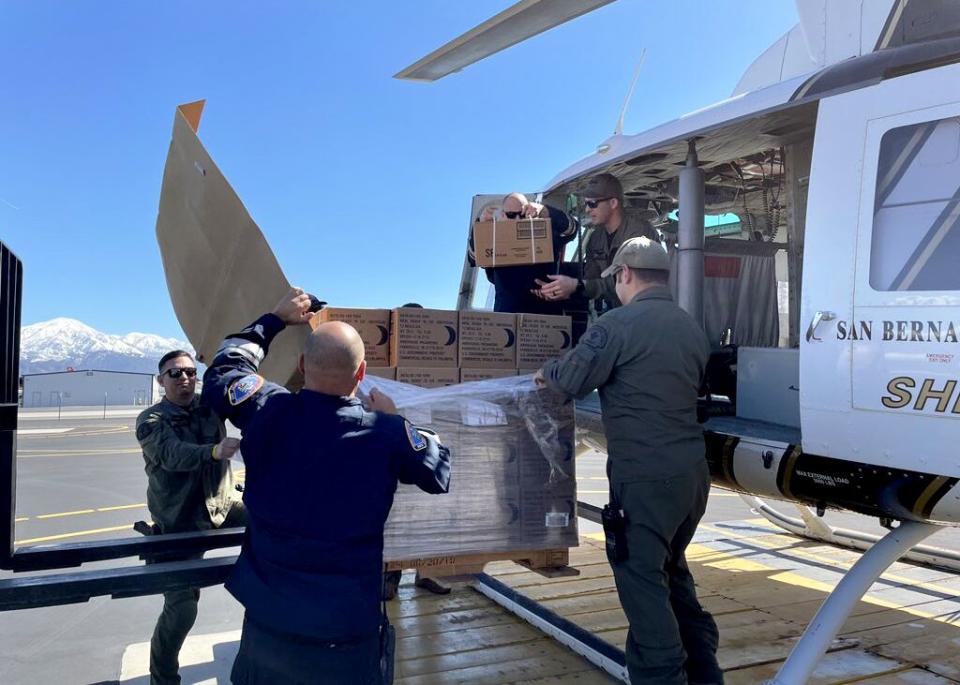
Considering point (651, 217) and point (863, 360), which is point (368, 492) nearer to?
point (863, 360)

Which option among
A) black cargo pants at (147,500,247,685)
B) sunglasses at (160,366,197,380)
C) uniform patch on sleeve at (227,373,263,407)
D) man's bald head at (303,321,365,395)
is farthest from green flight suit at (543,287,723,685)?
black cargo pants at (147,500,247,685)

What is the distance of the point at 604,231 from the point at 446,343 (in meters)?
1.76

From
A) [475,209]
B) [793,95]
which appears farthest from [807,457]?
[475,209]

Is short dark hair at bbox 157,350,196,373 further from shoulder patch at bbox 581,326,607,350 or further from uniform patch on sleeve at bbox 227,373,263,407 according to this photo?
shoulder patch at bbox 581,326,607,350

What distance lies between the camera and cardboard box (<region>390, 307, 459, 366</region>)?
292cm

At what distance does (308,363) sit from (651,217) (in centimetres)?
446

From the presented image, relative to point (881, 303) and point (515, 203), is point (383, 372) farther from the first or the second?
point (881, 303)

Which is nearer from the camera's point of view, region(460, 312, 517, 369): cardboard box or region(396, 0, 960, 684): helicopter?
region(396, 0, 960, 684): helicopter

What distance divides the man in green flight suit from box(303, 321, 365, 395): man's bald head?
145 centimetres

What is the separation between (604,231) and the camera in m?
4.34

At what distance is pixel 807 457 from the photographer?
122 inches

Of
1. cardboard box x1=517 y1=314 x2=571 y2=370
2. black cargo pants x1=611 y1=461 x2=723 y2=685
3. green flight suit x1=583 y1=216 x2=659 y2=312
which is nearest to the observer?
black cargo pants x1=611 y1=461 x2=723 y2=685

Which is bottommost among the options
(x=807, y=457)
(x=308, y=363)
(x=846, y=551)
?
(x=846, y=551)

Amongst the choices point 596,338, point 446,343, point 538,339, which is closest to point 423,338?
point 446,343
